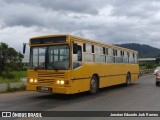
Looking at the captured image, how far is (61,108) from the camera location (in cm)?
1286

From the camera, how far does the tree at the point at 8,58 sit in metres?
55.8

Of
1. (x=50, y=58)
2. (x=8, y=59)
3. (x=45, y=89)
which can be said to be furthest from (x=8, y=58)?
(x=45, y=89)

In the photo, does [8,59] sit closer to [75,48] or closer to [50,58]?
[50,58]

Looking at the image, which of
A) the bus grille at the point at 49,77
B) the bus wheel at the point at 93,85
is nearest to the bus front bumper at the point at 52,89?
the bus grille at the point at 49,77

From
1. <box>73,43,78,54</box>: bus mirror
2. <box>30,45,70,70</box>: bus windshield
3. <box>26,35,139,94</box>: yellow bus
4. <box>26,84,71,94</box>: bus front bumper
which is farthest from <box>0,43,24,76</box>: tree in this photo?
<box>73,43,78,54</box>: bus mirror

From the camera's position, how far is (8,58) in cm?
5700

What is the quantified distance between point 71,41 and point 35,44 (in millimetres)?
1969

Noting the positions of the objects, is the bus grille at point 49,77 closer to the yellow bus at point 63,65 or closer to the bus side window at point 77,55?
the yellow bus at point 63,65

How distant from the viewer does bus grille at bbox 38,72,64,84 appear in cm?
1544

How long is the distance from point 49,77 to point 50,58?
89 cm

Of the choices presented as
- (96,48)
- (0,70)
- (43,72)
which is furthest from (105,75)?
(0,70)

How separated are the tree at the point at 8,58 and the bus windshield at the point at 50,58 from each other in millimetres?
40042

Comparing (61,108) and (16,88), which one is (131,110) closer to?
(61,108)

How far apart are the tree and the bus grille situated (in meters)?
40.5
